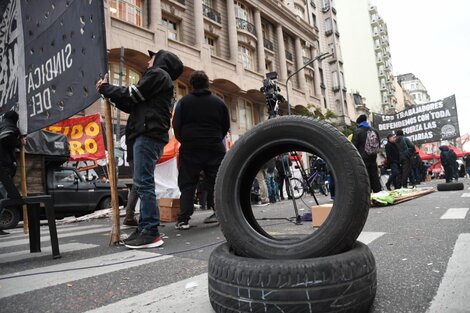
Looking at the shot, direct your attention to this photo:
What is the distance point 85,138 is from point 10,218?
14.5 feet

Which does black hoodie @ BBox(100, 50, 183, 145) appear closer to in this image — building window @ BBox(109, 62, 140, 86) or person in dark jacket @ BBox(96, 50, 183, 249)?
person in dark jacket @ BBox(96, 50, 183, 249)

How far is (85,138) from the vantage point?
12.2 m

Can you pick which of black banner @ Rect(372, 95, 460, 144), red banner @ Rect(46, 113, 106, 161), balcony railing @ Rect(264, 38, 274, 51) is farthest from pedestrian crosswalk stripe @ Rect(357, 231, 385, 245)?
balcony railing @ Rect(264, 38, 274, 51)

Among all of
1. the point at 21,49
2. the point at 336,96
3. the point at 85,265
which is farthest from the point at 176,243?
the point at 336,96

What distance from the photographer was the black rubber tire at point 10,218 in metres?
8.13

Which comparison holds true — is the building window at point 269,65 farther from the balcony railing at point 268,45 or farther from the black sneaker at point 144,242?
the black sneaker at point 144,242

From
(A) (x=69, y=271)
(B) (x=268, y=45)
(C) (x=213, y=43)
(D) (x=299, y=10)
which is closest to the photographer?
Answer: (A) (x=69, y=271)

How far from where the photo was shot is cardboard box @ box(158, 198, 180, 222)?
5730mm

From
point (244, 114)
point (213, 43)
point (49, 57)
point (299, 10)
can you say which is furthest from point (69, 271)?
point (299, 10)

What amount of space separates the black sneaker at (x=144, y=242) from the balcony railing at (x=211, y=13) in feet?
71.1

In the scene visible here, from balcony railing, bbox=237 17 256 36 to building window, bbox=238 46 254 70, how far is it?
1366 mm

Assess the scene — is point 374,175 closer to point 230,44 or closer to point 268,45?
point 230,44

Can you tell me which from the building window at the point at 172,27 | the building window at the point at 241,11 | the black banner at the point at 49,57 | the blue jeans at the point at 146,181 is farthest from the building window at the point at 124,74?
the blue jeans at the point at 146,181

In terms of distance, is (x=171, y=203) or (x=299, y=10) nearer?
(x=171, y=203)
